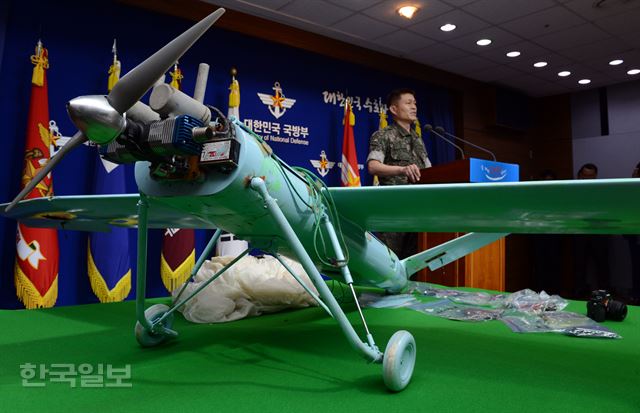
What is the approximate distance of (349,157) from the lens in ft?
16.7

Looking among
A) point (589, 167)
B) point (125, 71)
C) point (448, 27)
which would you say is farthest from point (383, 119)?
point (589, 167)

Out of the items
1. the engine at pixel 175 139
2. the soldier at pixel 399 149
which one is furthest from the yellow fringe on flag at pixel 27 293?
the soldier at pixel 399 149

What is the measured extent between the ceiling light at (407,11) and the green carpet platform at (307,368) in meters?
3.59

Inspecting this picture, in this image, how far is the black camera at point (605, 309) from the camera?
2.28m

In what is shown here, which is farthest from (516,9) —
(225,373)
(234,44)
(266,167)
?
(225,373)

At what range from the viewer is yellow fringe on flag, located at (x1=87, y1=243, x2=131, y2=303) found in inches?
137

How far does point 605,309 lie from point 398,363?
165 centimetres

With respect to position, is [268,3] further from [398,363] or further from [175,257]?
[398,363]

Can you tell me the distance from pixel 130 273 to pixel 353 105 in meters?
3.46

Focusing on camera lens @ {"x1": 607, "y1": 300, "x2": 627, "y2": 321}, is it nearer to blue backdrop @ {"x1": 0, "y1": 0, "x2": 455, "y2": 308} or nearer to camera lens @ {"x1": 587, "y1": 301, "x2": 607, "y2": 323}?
camera lens @ {"x1": 587, "y1": 301, "x2": 607, "y2": 323}

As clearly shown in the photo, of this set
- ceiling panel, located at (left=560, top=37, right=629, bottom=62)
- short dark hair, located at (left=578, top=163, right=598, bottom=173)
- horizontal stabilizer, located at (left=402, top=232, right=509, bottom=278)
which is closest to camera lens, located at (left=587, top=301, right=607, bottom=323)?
horizontal stabilizer, located at (left=402, top=232, right=509, bottom=278)

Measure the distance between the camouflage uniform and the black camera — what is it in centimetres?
170

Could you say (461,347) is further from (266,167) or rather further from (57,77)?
(57,77)

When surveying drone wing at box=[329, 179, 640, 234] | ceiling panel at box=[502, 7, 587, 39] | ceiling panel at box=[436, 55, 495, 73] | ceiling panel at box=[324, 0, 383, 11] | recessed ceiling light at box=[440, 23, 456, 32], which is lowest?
drone wing at box=[329, 179, 640, 234]
